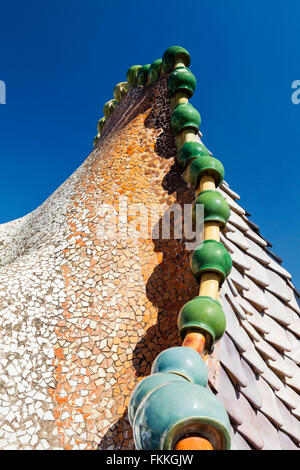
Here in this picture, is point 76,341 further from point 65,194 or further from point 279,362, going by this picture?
point 65,194

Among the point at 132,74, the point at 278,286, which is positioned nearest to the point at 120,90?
the point at 132,74

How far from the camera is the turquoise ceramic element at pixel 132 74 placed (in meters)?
4.88

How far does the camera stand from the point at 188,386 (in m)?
1.23

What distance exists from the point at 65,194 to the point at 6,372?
2665 mm

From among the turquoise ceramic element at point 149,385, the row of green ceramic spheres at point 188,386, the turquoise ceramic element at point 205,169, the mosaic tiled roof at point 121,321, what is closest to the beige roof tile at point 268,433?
the mosaic tiled roof at point 121,321

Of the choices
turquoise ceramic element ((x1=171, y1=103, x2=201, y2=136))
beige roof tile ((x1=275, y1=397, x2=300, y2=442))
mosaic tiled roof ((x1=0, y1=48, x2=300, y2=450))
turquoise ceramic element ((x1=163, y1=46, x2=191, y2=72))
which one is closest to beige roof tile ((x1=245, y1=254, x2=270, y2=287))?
mosaic tiled roof ((x1=0, y1=48, x2=300, y2=450))

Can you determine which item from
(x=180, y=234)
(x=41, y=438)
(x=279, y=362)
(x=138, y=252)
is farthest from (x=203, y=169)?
(x=41, y=438)

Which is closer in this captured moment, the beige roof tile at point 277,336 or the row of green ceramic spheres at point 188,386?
the row of green ceramic spheres at point 188,386

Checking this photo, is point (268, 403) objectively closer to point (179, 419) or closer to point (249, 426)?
point (249, 426)

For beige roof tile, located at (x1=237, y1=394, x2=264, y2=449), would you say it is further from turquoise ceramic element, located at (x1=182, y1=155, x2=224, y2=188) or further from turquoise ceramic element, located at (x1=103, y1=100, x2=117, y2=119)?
turquoise ceramic element, located at (x1=103, y1=100, x2=117, y2=119)

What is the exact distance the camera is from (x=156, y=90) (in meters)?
4.32

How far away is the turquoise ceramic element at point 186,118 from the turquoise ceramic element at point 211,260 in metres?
1.69

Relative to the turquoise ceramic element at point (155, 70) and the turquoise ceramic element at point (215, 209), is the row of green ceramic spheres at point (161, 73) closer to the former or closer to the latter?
the turquoise ceramic element at point (155, 70)

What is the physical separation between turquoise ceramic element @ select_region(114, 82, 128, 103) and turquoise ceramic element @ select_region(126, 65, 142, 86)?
263 millimetres
